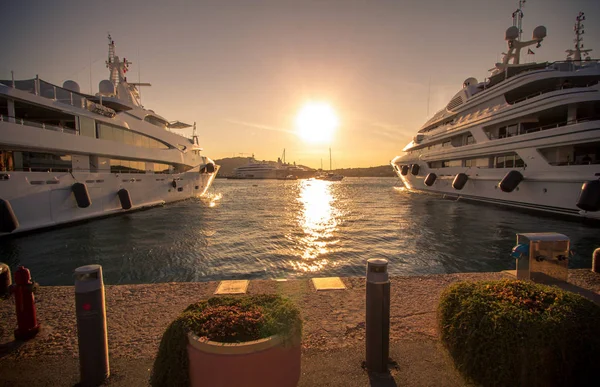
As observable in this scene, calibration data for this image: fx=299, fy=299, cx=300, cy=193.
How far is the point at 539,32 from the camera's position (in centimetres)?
2606

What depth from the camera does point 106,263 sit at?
9.91 m

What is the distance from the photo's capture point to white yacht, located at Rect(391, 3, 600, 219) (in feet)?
54.4

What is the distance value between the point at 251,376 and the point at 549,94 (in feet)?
77.5

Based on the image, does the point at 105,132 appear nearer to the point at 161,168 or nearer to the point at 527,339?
the point at 161,168

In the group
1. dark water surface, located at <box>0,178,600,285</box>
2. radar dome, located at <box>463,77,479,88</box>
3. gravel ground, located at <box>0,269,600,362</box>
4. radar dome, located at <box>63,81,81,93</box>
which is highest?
radar dome, located at <box>463,77,479,88</box>

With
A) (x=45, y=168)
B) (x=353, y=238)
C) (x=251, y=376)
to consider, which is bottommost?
(x=353, y=238)

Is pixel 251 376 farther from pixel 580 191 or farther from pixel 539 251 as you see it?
pixel 580 191

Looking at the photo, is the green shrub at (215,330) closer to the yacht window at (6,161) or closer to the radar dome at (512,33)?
the yacht window at (6,161)

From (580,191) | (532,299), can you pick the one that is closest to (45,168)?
(532,299)

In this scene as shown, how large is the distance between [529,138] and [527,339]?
72.0 feet

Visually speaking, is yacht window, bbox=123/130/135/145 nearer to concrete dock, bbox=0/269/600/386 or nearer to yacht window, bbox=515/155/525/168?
concrete dock, bbox=0/269/600/386

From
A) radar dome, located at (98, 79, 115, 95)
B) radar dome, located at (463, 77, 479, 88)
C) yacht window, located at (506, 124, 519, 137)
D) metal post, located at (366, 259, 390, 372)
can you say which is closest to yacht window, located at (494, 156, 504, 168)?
yacht window, located at (506, 124, 519, 137)

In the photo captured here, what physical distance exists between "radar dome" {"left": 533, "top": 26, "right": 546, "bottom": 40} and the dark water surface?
57.6 feet

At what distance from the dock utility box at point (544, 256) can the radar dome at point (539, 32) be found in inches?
1208
